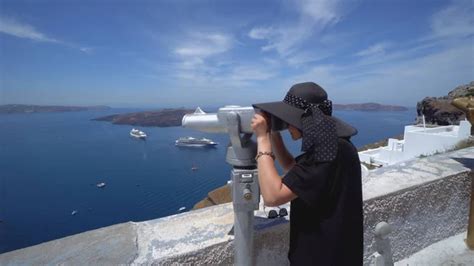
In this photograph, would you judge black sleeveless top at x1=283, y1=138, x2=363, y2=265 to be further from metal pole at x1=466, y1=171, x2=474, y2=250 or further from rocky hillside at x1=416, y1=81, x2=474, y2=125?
rocky hillside at x1=416, y1=81, x2=474, y2=125

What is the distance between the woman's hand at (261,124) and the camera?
1.17 m

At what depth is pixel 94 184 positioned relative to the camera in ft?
175

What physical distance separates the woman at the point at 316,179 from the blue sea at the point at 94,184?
20.5 m

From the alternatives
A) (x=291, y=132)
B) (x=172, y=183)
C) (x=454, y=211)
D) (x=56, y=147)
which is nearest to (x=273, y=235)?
(x=291, y=132)

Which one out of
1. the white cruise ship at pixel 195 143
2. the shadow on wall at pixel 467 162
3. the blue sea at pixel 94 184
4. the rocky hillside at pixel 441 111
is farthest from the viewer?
the white cruise ship at pixel 195 143

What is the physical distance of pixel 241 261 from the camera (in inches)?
54.0

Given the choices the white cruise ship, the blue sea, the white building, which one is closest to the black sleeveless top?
the white building

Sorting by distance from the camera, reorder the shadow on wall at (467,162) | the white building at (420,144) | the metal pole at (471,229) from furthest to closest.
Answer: the white building at (420,144) < the shadow on wall at (467,162) < the metal pole at (471,229)

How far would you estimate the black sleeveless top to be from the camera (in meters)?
1.10

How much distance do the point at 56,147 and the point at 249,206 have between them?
105 meters

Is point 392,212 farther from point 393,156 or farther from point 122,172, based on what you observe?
point 122,172

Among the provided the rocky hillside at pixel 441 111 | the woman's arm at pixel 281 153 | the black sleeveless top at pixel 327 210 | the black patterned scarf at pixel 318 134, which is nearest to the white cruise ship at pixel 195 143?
the rocky hillside at pixel 441 111

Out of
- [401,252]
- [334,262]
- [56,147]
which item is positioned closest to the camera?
[334,262]

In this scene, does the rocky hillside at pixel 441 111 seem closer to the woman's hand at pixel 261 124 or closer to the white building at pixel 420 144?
the white building at pixel 420 144
